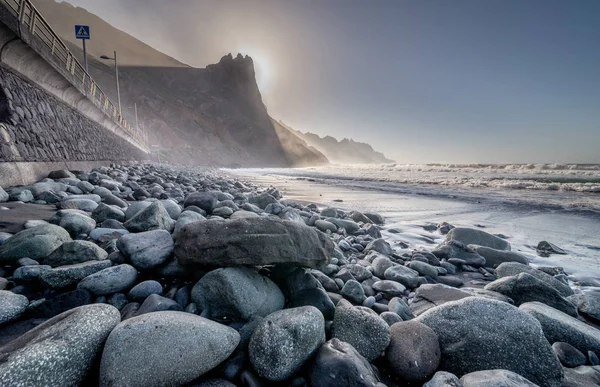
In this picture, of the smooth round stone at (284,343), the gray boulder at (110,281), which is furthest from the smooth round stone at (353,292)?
the gray boulder at (110,281)

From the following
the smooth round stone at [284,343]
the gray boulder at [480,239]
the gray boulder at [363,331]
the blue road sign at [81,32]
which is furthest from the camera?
the blue road sign at [81,32]

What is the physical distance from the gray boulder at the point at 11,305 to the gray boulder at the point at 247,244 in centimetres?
77

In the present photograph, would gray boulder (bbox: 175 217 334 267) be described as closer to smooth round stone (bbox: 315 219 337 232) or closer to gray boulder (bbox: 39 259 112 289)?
gray boulder (bbox: 39 259 112 289)

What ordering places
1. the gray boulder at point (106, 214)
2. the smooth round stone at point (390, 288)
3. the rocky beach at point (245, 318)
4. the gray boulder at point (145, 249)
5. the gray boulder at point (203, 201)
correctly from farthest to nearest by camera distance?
1. the gray boulder at point (203, 201)
2. the gray boulder at point (106, 214)
3. the smooth round stone at point (390, 288)
4. the gray boulder at point (145, 249)
5. the rocky beach at point (245, 318)

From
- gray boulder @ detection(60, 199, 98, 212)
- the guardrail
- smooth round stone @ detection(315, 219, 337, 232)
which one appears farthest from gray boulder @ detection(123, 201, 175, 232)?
the guardrail

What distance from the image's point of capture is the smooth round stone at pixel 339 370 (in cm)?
115

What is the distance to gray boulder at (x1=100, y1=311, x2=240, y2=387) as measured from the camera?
1.00m

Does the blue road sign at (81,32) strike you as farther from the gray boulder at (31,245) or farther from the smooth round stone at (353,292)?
the smooth round stone at (353,292)

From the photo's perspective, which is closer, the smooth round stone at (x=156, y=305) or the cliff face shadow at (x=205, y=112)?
the smooth round stone at (x=156, y=305)

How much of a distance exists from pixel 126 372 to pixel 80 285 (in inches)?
32.8

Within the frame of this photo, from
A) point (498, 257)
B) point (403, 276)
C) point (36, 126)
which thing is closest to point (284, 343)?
point (403, 276)

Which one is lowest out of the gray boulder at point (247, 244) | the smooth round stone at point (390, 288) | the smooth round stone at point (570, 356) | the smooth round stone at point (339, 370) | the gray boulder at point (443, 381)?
the smooth round stone at point (390, 288)

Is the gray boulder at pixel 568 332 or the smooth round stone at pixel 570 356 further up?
the gray boulder at pixel 568 332

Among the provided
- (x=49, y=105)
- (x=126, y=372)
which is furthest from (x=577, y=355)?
(x=49, y=105)
